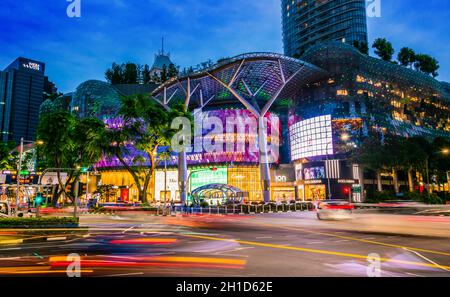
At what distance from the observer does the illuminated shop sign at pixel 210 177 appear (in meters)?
84.4

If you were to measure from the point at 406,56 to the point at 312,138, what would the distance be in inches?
2066

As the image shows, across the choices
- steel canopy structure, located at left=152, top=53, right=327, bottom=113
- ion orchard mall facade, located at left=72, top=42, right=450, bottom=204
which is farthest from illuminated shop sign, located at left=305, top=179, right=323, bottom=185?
steel canopy structure, located at left=152, top=53, right=327, bottom=113

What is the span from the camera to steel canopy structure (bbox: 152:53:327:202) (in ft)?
211

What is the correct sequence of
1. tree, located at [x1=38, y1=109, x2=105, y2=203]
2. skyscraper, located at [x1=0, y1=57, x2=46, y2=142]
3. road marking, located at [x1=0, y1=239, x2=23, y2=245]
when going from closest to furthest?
road marking, located at [x1=0, y1=239, x2=23, y2=245], tree, located at [x1=38, y1=109, x2=105, y2=203], skyscraper, located at [x1=0, y1=57, x2=46, y2=142]

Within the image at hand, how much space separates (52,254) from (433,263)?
12.2 m

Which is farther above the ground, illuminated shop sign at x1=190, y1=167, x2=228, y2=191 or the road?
illuminated shop sign at x1=190, y1=167, x2=228, y2=191

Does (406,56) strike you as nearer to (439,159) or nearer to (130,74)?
(439,159)

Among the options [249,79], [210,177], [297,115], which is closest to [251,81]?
[249,79]

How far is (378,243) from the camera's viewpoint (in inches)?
545

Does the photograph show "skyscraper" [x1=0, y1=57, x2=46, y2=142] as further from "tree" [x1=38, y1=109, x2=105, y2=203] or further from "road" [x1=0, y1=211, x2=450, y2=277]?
"road" [x1=0, y1=211, x2=450, y2=277]

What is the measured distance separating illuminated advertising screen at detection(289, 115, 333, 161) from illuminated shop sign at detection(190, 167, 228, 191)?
1834 cm

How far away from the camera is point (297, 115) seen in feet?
278
